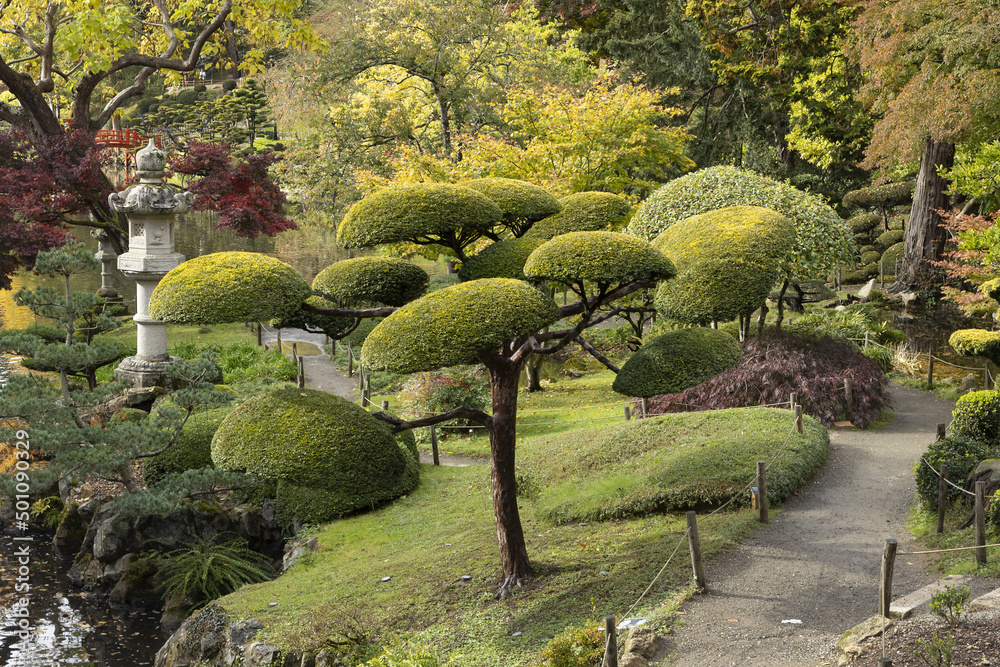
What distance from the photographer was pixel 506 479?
959 cm

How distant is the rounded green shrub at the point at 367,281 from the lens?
31.9ft

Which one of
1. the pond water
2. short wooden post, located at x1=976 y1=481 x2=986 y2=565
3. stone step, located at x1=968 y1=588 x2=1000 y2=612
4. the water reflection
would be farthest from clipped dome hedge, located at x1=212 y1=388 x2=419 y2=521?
the water reflection

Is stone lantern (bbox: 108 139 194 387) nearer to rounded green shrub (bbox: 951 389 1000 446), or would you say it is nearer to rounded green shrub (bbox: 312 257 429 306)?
rounded green shrub (bbox: 312 257 429 306)

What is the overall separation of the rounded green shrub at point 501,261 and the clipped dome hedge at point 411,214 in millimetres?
562

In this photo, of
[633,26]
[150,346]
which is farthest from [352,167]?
[633,26]

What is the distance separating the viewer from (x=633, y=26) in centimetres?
3269

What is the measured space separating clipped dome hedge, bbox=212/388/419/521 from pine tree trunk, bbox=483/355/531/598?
1.05 metres

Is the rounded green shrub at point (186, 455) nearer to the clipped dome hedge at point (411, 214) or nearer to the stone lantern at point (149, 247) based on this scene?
the stone lantern at point (149, 247)

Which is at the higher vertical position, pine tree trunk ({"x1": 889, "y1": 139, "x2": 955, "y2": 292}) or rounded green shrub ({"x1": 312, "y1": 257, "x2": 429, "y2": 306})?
pine tree trunk ({"x1": 889, "y1": 139, "x2": 955, "y2": 292})

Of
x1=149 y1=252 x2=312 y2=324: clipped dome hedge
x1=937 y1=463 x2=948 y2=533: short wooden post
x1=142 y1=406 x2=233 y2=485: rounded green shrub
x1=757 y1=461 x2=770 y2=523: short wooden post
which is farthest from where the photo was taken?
x1=142 y1=406 x2=233 y2=485: rounded green shrub

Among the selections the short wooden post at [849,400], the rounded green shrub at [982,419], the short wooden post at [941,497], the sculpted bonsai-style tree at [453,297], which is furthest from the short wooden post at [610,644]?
the short wooden post at [849,400]

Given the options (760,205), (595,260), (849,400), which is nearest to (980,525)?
(595,260)

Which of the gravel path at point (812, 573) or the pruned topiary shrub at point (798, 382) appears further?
the pruned topiary shrub at point (798, 382)

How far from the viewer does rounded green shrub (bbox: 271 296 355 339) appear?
31.2ft
